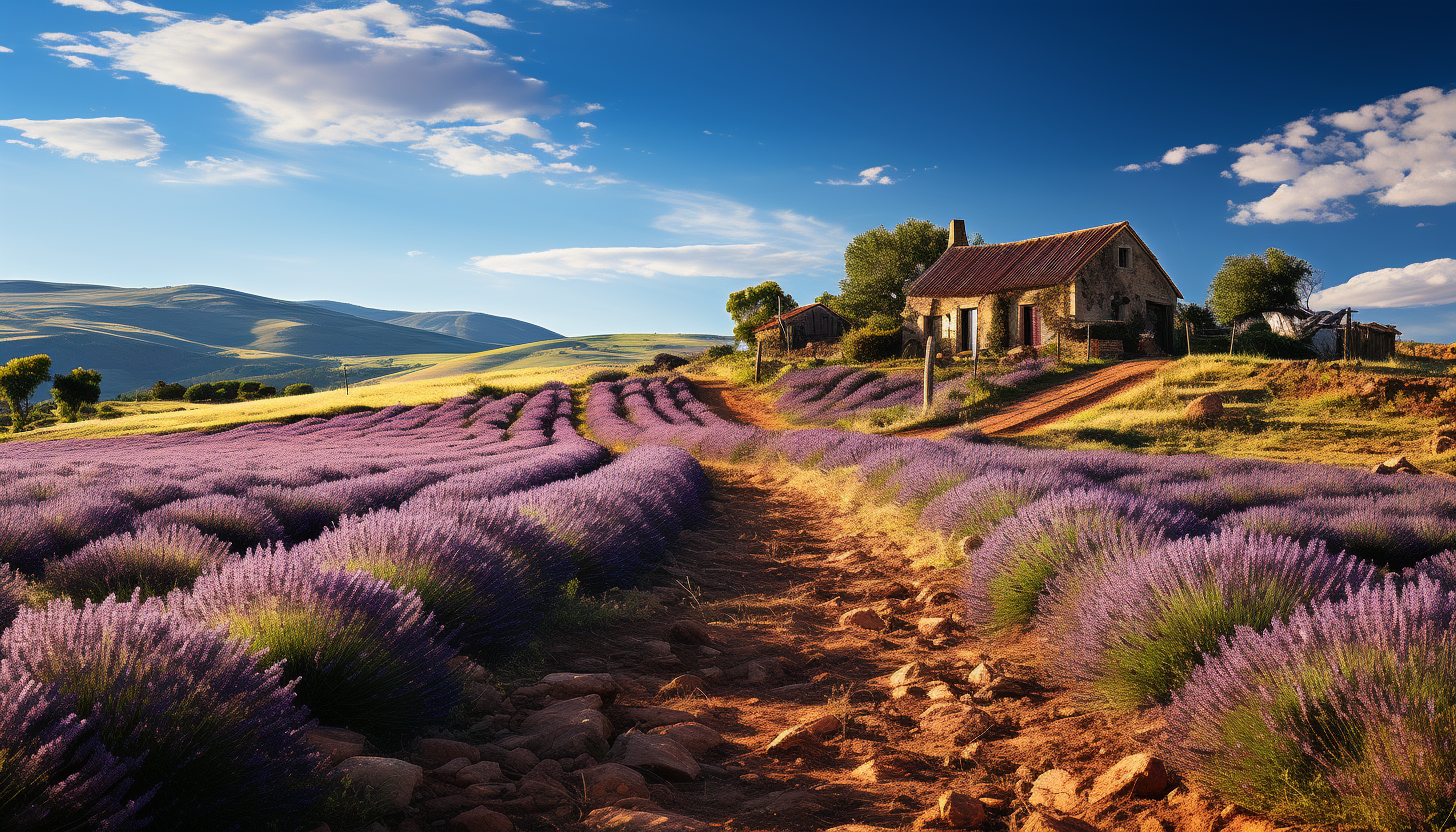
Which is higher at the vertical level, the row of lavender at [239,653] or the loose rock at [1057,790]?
the row of lavender at [239,653]

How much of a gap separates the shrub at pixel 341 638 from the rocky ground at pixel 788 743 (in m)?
0.18

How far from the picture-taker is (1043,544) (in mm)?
4258

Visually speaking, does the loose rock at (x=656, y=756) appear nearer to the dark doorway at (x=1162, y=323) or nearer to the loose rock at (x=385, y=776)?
the loose rock at (x=385, y=776)

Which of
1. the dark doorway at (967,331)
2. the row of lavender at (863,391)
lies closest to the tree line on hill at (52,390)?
the row of lavender at (863,391)

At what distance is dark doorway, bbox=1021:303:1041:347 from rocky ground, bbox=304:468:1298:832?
27435 mm

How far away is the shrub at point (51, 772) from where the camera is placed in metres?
1.46

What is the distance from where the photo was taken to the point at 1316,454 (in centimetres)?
1167

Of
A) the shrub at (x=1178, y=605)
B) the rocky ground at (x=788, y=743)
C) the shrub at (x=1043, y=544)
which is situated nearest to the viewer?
the rocky ground at (x=788, y=743)

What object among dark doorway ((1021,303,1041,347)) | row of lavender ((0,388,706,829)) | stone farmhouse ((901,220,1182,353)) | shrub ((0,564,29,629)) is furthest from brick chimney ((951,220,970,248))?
shrub ((0,564,29,629))

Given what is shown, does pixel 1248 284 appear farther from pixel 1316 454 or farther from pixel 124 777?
pixel 124 777

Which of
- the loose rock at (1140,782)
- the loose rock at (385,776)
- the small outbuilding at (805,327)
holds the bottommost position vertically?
the loose rock at (1140,782)

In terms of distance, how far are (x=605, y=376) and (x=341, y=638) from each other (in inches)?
1571

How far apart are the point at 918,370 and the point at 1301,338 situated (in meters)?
20.2

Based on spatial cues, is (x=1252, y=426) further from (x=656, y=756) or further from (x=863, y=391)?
Result: (x=656, y=756)
